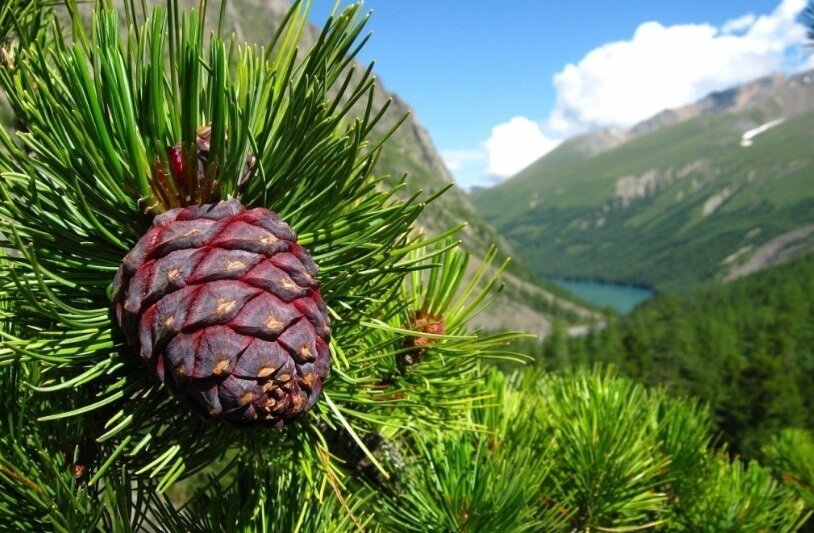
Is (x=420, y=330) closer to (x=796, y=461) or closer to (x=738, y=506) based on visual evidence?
(x=738, y=506)

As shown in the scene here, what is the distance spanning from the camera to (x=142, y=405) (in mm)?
950

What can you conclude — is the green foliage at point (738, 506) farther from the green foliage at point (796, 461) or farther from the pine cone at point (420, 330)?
the pine cone at point (420, 330)

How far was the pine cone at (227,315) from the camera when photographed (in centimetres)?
81

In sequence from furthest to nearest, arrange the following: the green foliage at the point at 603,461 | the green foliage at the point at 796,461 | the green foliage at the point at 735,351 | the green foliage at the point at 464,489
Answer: the green foliage at the point at 735,351 < the green foliage at the point at 796,461 < the green foliage at the point at 603,461 < the green foliage at the point at 464,489

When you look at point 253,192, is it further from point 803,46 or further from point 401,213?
point 803,46

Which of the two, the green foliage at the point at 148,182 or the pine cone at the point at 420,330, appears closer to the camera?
the green foliage at the point at 148,182

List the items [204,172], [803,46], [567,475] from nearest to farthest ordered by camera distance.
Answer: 1. [204,172]
2. [567,475]
3. [803,46]

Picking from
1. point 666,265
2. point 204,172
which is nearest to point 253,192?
point 204,172

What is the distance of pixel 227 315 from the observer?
807 millimetres

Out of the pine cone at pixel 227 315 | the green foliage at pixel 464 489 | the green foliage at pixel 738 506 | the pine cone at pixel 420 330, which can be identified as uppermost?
the pine cone at pixel 227 315

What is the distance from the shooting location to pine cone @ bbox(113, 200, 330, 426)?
0.81 m

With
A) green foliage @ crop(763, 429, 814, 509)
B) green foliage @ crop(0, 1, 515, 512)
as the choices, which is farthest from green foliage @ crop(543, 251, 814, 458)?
green foliage @ crop(0, 1, 515, 512)

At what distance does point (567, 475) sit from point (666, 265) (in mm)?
215836

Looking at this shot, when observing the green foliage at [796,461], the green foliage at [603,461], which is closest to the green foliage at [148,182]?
the green foliage at [603,461]
